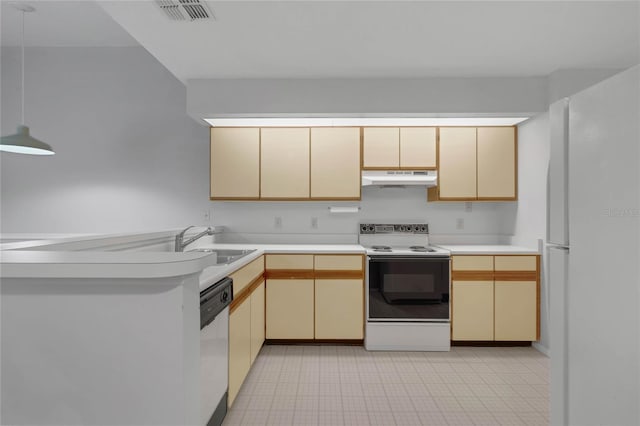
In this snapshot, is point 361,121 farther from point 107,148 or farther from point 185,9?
point 107,148

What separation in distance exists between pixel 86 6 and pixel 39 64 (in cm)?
140

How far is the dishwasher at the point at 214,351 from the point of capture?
1.59m

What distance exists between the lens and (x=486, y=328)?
10.4 feet

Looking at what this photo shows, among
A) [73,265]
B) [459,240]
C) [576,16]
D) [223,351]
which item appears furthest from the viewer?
[459,240]

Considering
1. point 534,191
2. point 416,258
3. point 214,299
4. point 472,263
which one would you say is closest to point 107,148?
point 214,299

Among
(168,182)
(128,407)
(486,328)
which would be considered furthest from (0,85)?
(486,328)

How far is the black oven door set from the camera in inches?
124

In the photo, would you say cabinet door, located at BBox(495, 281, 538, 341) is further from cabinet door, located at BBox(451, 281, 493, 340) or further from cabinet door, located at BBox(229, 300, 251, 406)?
cabinet door, located at BBox(229, 300, 251, 406)

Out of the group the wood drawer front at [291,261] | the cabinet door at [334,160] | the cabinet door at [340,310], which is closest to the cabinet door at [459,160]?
the cabinet door at [334,160]

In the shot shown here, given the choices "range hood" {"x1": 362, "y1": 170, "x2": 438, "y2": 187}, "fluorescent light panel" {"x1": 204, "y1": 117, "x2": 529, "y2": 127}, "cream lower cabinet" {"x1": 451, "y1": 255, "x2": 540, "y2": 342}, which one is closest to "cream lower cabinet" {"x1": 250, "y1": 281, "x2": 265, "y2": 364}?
"range hood" {"x1": 362, "y1": 170, "x2": 438, "y2": 187}

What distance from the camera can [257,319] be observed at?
112 inches

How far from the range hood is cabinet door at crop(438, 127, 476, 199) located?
0.36 feet

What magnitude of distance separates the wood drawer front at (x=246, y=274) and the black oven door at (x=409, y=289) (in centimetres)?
101

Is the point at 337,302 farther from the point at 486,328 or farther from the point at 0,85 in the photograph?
the point at 0,85
